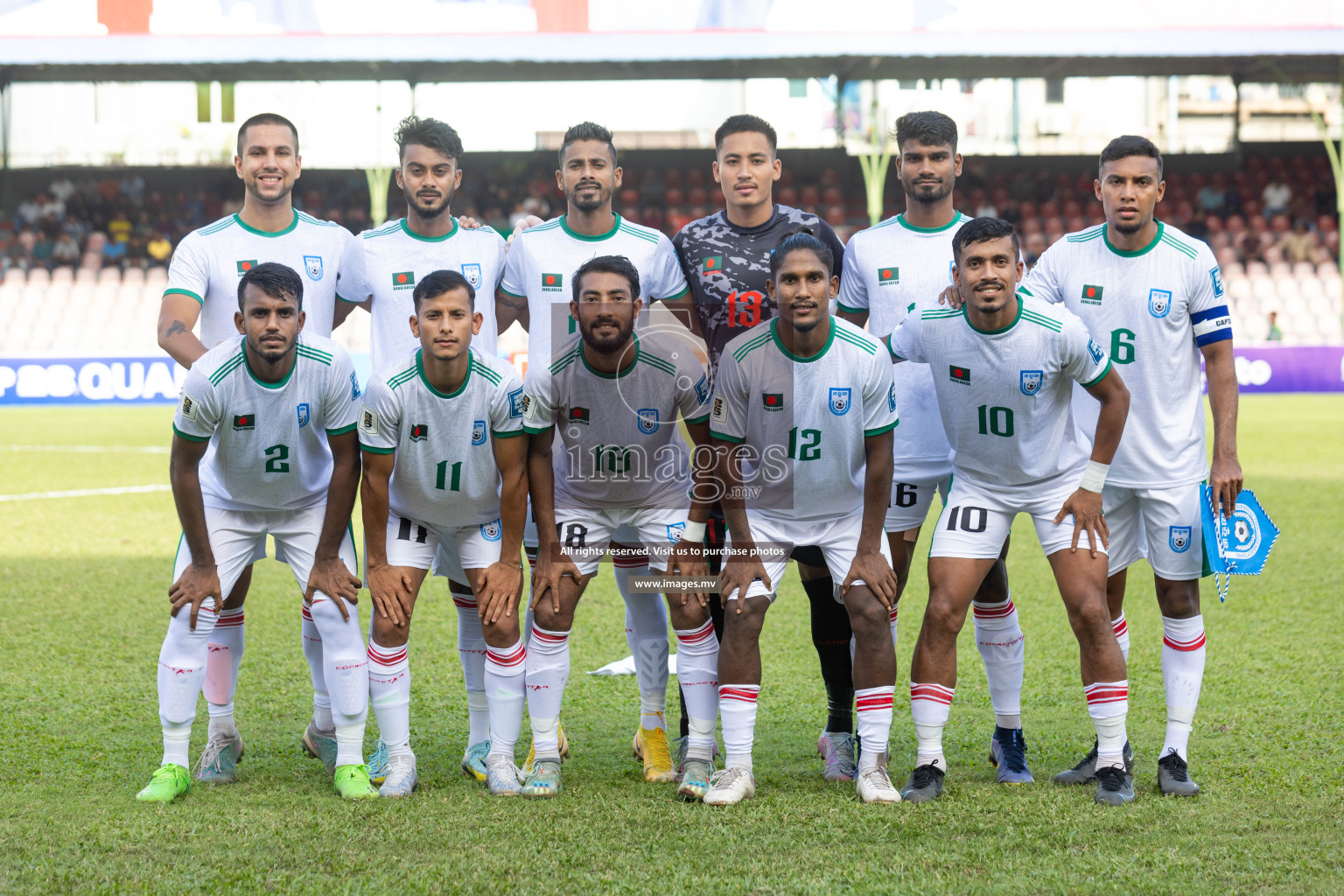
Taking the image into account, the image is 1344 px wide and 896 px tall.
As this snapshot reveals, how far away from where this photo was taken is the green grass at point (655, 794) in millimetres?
3479

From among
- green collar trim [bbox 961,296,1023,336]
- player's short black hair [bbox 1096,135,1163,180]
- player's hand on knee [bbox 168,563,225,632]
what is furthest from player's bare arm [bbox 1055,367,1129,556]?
player's hand on knee [bbox 168,563,225,632]

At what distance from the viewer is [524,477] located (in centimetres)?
435

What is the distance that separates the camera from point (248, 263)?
15.6ft

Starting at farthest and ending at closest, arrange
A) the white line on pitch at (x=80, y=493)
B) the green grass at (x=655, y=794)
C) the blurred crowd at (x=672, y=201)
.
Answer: the blurred crowd at (x=672, y=201) → the white line on pitch at (x=80, y=493) → the green grass at (x=655, y=794)

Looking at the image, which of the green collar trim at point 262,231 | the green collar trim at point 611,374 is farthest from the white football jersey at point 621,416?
the green collar trim at point 262,231

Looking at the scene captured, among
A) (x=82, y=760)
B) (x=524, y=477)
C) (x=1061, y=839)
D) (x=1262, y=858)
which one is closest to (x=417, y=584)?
(x=524, y=477)

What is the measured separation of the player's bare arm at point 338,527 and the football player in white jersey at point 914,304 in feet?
6.42

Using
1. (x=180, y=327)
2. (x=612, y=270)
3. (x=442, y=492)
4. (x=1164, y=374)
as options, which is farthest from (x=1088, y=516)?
(x=180, y=327)

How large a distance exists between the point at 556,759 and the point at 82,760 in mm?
1816

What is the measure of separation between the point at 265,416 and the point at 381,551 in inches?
24.1

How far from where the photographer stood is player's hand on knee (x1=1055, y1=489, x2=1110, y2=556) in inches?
164

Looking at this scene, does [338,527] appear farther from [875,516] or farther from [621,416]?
[875,516]

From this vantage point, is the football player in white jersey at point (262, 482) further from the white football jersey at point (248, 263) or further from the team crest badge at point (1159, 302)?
the team crest badge at point (1159, 302)

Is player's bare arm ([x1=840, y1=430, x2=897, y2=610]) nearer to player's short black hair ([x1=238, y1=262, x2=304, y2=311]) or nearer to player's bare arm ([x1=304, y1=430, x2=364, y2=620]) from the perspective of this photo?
player's bare arm ([x1=304, y1=430, x2=364, y2=620])
